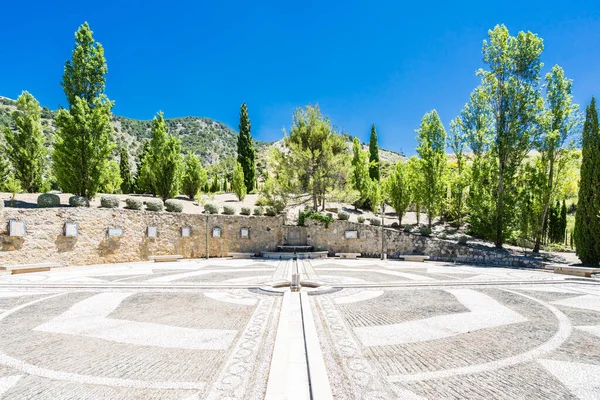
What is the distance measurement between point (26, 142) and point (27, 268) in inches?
471

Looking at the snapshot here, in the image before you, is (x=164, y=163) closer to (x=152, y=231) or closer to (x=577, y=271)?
(x=152, y=231)

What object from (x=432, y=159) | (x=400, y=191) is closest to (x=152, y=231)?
(x=400, y=191)

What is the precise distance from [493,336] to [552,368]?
1.11 m

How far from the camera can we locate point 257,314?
5.91 meters

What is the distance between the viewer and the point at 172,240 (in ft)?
54.7

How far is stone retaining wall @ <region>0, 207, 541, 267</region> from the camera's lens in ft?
39.9

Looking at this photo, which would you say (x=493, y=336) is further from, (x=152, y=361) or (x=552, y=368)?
(x=152, y=361)

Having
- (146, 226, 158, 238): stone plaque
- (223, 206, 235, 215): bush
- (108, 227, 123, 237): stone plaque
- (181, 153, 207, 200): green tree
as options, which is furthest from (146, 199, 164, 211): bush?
(181, 153, 207, 200): green tree

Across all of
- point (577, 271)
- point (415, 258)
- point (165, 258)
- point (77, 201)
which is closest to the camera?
point (577, 271)

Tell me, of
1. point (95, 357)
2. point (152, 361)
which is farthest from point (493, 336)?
point (95, 357)

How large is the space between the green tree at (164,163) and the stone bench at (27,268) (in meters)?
11.2

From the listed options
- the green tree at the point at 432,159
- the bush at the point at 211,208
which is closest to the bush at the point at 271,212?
the bush at the point at 211,208

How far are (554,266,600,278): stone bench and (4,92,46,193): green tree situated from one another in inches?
1165

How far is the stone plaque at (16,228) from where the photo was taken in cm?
1135
